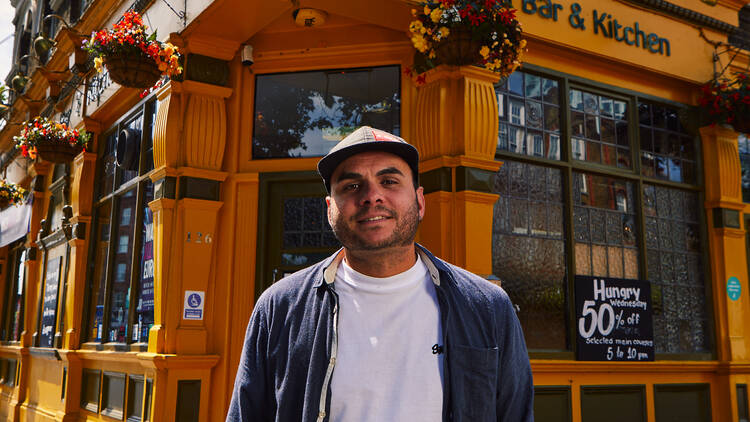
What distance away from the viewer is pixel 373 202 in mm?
2145

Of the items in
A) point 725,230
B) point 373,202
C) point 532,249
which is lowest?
point 373,202

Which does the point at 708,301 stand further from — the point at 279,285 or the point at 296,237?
the point at 279,285

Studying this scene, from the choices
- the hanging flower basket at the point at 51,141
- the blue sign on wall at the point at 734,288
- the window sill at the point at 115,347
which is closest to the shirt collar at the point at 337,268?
the window sill at the point at 115,347

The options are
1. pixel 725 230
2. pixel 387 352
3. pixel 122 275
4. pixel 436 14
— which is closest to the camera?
pixel 387 352

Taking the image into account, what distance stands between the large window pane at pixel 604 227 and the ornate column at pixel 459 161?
1.56 m

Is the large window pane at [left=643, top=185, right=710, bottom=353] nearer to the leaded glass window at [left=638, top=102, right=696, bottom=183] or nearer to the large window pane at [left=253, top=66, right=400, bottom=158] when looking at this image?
the leaded glass window at [left=638, top=102, right=696, bottom=183]

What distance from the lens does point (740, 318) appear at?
8.09m

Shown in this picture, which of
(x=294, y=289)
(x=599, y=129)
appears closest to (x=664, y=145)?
(x=599, y=129)

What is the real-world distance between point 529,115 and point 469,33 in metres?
1.92

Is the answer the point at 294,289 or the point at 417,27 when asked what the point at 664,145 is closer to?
the point at 417,27

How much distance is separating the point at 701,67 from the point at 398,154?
7390 mm

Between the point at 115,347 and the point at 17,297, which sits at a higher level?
the point at 17,297

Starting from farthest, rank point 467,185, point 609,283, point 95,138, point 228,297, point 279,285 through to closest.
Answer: point 95,138
point 609,283
point 228,297
point 467,185
point 279,285

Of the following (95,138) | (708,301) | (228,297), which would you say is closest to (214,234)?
(228,297)
